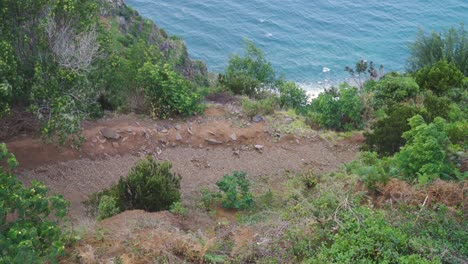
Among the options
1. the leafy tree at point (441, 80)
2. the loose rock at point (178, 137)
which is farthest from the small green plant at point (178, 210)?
the leafy tree at point (441, 80)

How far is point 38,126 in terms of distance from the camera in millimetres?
13312

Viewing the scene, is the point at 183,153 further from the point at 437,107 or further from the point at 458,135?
the point at 437,107

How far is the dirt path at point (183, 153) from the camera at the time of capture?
12836 millimetres

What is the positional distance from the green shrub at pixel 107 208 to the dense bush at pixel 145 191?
556mm

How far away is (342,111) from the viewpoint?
54.7 ft

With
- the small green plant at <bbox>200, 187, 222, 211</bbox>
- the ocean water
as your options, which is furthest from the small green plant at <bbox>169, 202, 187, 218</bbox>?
the ocean water

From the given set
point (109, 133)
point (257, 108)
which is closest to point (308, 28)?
point (257, 108)

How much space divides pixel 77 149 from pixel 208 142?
353 cm

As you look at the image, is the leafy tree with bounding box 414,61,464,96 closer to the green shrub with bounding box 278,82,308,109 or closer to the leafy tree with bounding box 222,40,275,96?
the green shrub with bounding box 278,82,308,109

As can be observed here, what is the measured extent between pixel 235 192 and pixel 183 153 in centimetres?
332

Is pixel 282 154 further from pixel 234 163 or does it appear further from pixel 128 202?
pixel 128 202

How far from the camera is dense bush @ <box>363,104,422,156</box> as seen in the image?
45.1ft

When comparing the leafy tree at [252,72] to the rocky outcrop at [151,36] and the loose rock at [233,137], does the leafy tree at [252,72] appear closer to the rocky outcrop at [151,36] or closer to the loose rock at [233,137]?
the loose rock at [233,137]

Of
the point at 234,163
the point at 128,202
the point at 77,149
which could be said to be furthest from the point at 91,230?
the point at 234,163
